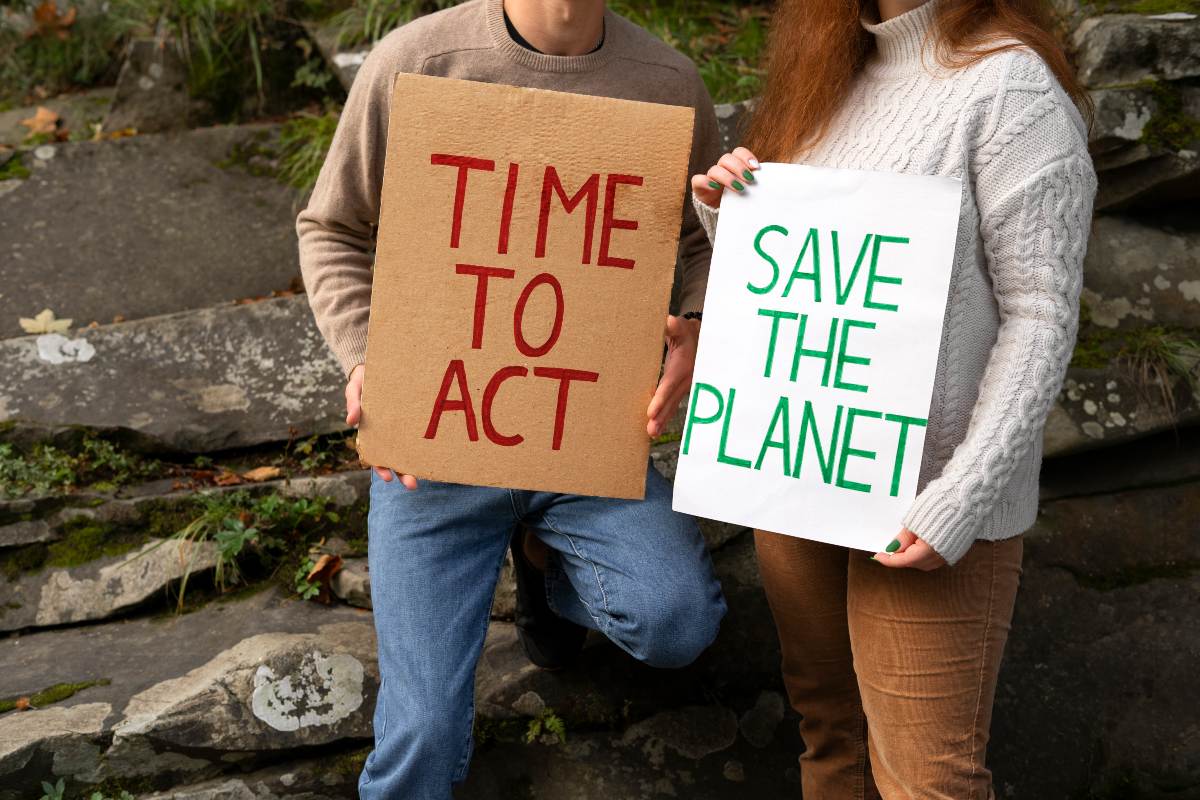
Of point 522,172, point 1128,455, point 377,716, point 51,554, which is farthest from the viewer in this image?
point 1128,455

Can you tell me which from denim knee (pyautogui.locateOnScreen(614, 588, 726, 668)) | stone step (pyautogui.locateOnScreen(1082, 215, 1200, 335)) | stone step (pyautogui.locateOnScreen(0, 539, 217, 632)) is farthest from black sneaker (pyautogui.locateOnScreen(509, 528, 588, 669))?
stone step (pyautogui.locateOnScreen(1082, 215, 1200, 335))

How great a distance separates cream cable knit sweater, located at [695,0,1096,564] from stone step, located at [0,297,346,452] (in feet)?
6.12

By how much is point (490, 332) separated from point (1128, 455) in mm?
→ 2053

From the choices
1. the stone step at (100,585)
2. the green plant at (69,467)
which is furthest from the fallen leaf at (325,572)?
the green plant at (69,467)

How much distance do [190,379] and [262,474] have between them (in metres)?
0.42

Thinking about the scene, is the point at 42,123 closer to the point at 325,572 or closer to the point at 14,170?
the point at 14,170

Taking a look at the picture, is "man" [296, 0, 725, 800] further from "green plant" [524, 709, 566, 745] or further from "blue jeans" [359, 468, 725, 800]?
"green plant" [524, 709, 566, 745]

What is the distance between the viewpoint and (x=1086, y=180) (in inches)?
64.1

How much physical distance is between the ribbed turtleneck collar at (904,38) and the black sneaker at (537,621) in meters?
1.22

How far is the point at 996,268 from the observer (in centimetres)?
164

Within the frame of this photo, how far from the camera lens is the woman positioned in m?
1.59

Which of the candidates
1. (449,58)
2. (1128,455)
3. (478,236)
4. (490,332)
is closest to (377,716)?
(490,332)

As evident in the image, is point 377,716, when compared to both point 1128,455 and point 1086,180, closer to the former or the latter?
point 1086,180

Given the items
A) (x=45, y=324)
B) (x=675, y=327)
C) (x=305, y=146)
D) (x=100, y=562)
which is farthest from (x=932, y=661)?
(x=305, y=146)
